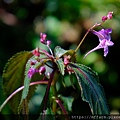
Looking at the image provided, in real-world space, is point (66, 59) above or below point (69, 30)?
below

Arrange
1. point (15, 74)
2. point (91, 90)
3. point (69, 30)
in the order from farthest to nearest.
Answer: point (69, 30), point (15, 74), point (91, 90)

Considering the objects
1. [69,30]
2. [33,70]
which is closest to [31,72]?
[33,70]

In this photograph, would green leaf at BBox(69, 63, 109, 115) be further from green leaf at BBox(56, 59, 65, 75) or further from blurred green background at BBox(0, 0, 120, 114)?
blurred green background at BBox(0, 0, 120, 114)

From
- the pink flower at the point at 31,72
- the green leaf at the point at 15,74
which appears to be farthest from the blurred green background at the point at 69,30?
the pink flower at the point at 31,72

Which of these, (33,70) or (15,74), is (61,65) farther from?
(15,74)

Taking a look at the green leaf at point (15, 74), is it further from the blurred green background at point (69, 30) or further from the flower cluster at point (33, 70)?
the blurred green background at point (69, 30)

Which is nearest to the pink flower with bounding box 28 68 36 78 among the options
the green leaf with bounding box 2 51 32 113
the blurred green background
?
the green leaf with bounding box 2 51 32 113
